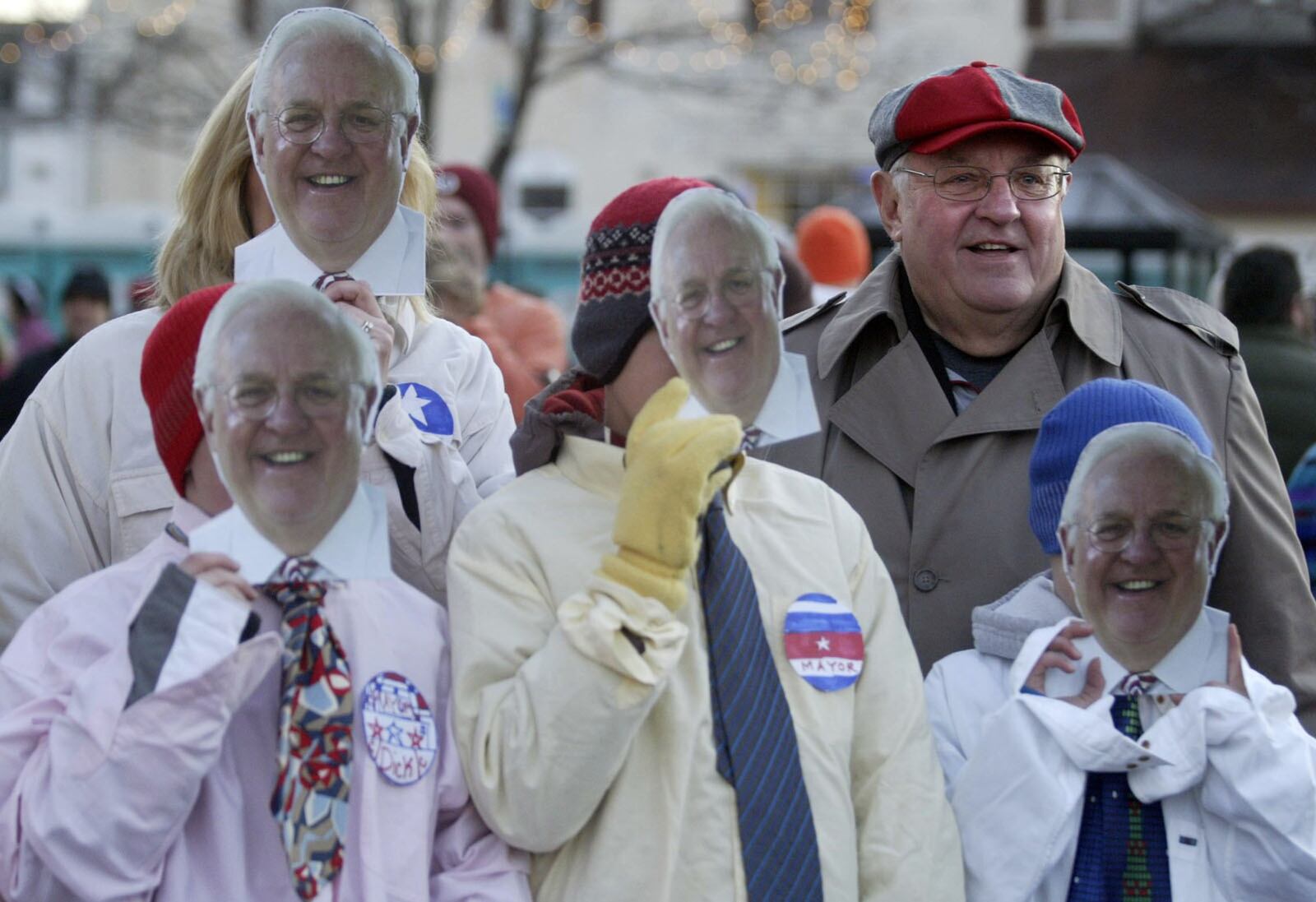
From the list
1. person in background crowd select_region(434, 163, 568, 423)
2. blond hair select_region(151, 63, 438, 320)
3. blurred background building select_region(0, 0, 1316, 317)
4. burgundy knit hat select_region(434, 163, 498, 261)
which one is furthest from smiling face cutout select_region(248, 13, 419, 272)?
blurred background building select_region(0, 0, 1316, 317)

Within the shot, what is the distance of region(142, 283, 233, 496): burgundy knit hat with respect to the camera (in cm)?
223

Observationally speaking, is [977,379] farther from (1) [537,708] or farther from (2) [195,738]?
(2) [195,738]

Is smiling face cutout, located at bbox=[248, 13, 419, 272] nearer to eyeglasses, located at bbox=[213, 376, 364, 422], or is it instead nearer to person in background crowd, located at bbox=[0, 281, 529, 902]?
person in background crowd, located at bbox=[0, 281, 529, 902]

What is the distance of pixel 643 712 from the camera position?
7.16 ft

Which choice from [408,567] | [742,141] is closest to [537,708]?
[408,567]

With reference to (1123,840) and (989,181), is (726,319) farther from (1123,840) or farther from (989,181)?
(989,181)

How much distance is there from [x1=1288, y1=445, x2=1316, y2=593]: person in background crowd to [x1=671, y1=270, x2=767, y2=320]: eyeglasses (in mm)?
2615

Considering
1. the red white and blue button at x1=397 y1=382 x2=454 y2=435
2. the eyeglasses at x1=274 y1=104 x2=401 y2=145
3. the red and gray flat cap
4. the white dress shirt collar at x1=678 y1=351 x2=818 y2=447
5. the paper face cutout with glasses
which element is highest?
the red and gray flat cap

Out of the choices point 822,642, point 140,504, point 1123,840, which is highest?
point 140,504

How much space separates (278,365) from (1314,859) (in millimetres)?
1493

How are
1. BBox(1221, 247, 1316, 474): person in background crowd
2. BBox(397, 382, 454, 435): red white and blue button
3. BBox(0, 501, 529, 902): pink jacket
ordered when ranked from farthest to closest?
BBox(1221, 247, 1316, 474): person in background crowd < BBox(397, 382, 454, 435): red white and blue button < BBox(0, 501, 529, 902): pink jacket

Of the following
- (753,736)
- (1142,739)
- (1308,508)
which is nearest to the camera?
(753,736)

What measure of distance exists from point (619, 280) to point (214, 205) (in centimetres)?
76

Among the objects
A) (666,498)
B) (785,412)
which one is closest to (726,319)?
(785,412)
